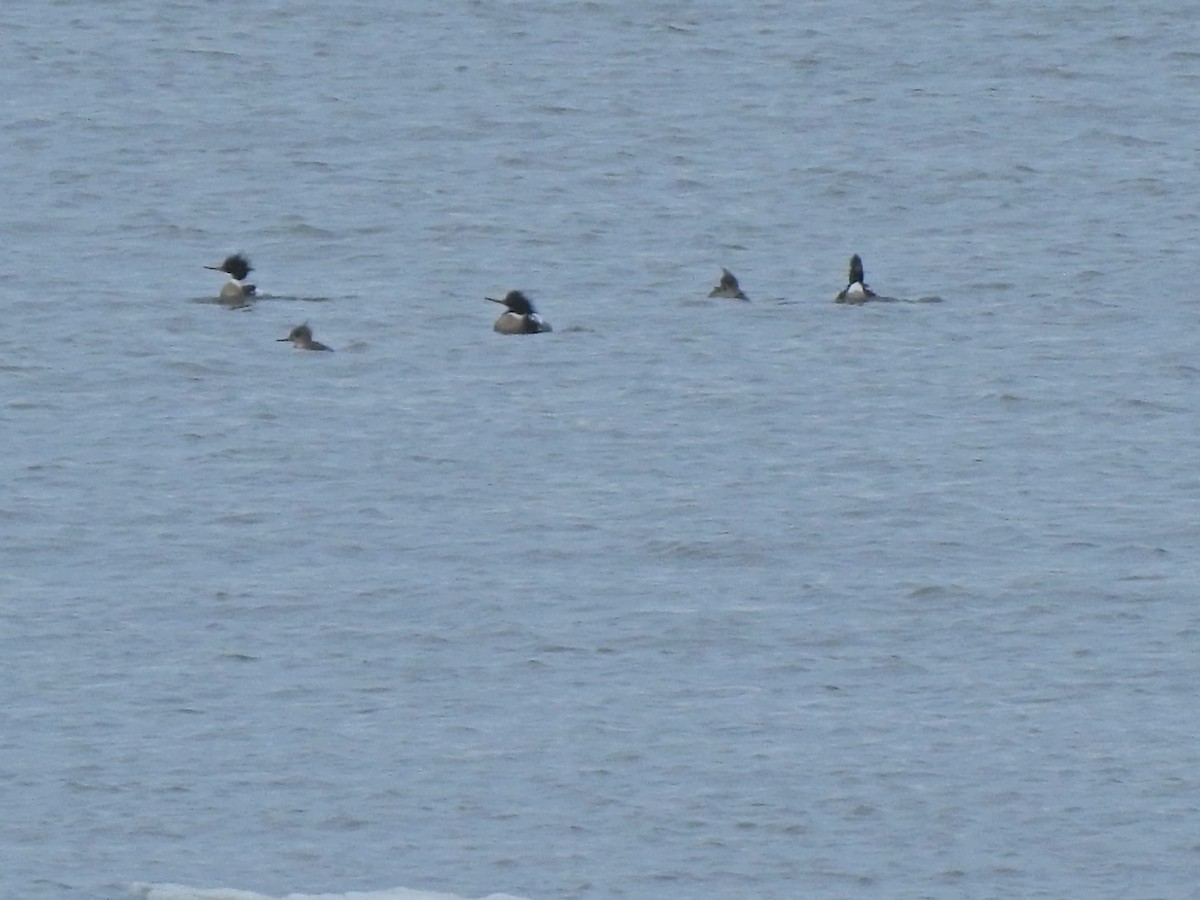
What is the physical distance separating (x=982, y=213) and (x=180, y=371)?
995 cm

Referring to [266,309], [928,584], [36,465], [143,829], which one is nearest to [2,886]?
[143,829]

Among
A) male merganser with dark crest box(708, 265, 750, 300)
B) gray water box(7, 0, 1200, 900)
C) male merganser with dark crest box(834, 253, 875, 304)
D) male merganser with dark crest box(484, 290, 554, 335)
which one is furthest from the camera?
male merganser with dark crest box(708, 265, 750, 300)

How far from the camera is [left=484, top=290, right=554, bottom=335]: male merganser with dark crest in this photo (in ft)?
80.8

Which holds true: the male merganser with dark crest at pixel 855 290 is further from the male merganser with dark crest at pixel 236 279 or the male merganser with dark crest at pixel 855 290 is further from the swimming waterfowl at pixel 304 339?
the male merganser with dark crest at pixel 236 279

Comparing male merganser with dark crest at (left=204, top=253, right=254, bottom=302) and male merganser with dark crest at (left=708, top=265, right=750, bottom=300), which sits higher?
male merganser with dark crest at (left=708, top=265, right=750, bottom=300)

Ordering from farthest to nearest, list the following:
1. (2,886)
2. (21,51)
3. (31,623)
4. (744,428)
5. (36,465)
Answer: (21,51) → (744,428) → (36,465) → (31,623) → (2,886)

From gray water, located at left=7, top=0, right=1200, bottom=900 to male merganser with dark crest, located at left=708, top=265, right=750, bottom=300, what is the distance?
20 cm

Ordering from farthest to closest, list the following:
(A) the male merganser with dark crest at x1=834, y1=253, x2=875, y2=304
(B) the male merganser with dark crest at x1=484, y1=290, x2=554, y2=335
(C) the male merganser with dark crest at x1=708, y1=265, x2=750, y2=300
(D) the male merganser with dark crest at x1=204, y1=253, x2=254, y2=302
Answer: (D) the male merganser with dark crest at x1=204, y1=253, x2=254, y2=302 → (C) the male merganser with dark crest at x1=708, y1=265, x2=750, y2=300 → (A) the male merganser with dark crest at x1=834, y1=253, x2=875, y2=304 → (B) the male merganser with dark crest at x1=484, y1=290, x2=554, y2=335

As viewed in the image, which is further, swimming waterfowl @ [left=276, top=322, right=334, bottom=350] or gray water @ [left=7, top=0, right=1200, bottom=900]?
swimming waterfowl @ [left=276, top=322, right=334, bottom=350]

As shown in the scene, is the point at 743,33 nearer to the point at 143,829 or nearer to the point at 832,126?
the point at 832,126

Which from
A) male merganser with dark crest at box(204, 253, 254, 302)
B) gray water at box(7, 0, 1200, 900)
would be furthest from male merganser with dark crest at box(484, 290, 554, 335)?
male merganser with dark crest at box(204, 253, 254, 302)

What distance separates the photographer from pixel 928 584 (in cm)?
1711

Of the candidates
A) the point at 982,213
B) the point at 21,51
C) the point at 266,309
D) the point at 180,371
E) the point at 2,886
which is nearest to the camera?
the point at 2,886

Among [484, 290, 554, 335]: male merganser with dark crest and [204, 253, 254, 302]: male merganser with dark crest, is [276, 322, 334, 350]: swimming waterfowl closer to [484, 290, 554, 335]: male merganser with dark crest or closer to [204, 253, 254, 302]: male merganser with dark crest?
[484, 290, 554, 335]: male merganser with dark crest
